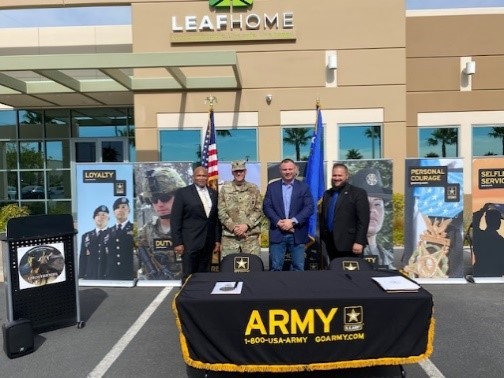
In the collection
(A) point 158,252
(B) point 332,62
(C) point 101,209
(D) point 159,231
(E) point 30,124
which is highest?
(B) point 332,62

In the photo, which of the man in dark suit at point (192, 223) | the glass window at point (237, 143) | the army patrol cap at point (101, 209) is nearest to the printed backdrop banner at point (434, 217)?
the man in dark suit at point (192, 223)

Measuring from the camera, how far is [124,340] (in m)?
4.69

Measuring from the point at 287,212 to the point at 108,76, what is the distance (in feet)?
18.6

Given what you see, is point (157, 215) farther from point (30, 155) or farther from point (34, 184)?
point (30, 155)

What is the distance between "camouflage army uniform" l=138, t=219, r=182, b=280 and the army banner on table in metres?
0.21

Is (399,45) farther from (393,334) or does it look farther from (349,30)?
(393,334)

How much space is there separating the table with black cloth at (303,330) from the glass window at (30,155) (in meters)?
12.3

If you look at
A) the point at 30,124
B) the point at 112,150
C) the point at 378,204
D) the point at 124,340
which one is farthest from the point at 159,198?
the point at 30,124

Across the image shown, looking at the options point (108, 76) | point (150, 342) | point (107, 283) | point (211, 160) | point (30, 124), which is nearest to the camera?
point (150, 342)

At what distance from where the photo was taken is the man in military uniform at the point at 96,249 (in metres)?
7.00

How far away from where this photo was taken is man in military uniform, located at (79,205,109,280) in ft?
23.0

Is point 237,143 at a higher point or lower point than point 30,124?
lower

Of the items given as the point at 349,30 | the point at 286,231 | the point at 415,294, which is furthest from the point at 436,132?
the point at 415,294

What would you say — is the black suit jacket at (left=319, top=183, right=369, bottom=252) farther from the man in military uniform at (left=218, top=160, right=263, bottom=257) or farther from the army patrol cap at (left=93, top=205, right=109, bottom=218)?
the army patrol cap at (left=93, top=205, right=109, bottom=218)
